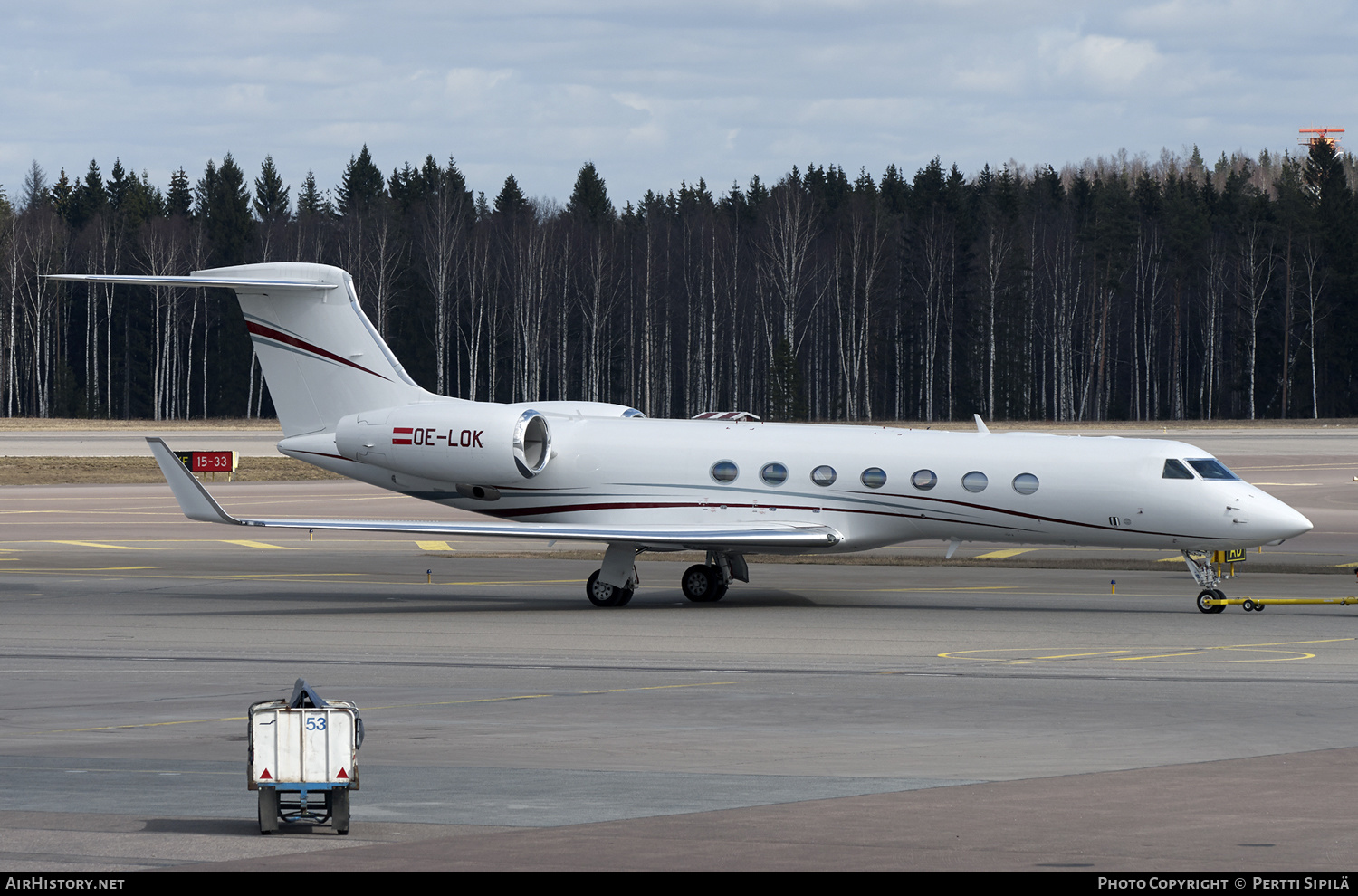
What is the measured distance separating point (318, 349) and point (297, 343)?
43 centimetres

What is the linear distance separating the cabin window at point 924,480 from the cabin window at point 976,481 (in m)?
0.46

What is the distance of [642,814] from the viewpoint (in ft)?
34.0

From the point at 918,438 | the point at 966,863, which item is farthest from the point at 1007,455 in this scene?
the point at 966,863

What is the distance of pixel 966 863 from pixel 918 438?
16844mm

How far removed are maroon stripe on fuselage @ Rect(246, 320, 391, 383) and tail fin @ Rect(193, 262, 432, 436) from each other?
2cm

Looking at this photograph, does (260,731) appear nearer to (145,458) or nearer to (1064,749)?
(1064,749)

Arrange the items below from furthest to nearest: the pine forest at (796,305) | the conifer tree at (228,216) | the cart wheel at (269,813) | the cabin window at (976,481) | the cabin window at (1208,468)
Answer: the conifer tree at (228,216)
the pine forest at (796,305)
the cabin window at (976,481)
the cabin window at (1208,468)
the cart wheel at (269,813)

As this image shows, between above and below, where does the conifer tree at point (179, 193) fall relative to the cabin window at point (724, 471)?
above

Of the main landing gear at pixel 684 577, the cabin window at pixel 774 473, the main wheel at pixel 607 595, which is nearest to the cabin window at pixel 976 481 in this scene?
the cabin window at pixel 774 473

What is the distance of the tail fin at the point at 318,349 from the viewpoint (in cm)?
2778

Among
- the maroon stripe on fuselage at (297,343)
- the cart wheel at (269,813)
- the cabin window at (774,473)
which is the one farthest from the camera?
the maroon stripe on fuselage at (297,343)

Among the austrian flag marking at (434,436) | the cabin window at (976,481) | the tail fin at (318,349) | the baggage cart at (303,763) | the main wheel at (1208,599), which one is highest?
the tail fin at (318,349)

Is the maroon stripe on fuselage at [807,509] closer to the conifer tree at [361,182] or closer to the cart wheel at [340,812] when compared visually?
the cart wheel at [340,812]

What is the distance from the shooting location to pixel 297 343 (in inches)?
1101
